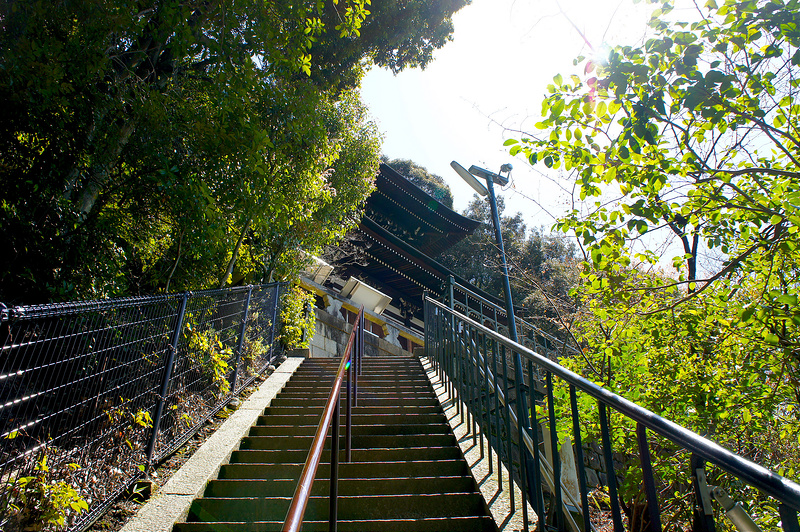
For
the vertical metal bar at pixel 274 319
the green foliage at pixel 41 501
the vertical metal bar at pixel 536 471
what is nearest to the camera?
the vertical metal bar at pixel 536 471

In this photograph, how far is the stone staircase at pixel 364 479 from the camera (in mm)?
2422

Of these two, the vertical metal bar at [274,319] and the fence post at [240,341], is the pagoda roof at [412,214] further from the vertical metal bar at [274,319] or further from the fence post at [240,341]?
the fence post at [240,341]

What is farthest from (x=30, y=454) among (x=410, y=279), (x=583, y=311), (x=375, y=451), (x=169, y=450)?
(x=410, y=279)

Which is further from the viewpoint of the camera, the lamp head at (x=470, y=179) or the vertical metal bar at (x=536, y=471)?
the lamp head at (x=470, y=179)

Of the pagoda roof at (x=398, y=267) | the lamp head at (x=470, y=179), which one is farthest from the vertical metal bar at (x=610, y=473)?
the pagoda roof at (x=398, y=267)

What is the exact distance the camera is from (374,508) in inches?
99.7

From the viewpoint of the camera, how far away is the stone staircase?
2.42m

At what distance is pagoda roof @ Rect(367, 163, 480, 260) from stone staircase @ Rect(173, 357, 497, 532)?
1370 centimetres

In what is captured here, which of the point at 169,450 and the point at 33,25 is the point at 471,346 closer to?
the point at 169,450

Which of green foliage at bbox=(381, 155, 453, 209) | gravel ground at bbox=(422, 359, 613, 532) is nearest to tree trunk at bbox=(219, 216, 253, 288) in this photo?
gravel ground at bbox=(422, 359, 613, 532)

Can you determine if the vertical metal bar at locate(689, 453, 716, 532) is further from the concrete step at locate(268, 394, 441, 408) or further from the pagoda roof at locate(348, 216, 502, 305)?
the pagoda roof at locate(348, 216, 502, 305)

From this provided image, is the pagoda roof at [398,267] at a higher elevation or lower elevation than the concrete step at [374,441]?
higher

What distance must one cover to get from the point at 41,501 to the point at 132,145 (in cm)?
300

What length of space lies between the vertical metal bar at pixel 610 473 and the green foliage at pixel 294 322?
5913mm
